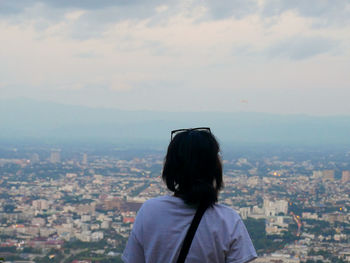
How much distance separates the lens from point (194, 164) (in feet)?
4.01

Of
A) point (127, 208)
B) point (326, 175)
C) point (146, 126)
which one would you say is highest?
point (146, 126)

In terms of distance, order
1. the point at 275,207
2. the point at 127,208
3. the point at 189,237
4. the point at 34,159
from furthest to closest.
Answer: the point at 34,159 < the point at 275,207 < the point at 127,208 < the point at 189,237

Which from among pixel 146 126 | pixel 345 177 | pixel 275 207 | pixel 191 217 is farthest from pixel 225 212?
pixel 146 126

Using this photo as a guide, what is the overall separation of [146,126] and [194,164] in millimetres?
44337

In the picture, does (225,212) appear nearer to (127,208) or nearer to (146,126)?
(127,208)

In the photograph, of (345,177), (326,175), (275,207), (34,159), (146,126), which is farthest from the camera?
(146,126)

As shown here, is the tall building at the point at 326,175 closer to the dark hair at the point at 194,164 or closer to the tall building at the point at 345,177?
the tall building at the point at 345,177

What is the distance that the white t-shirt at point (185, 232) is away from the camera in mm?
1163

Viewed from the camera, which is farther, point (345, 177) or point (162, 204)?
point (345, 177)

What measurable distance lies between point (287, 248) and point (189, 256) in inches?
292

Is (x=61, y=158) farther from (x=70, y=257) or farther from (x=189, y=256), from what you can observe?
(x=189, y=256)

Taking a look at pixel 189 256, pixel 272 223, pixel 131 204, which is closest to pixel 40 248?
pixel 131 204

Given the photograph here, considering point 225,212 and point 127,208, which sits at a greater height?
point 225,212

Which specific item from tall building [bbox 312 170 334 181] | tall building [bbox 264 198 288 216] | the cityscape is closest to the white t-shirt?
the cityscape
